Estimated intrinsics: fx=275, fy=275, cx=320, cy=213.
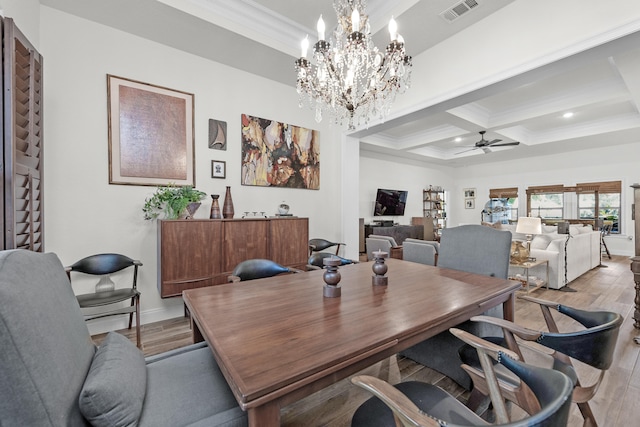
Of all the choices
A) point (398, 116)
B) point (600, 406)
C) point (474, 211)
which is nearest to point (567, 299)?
point (600, 406)

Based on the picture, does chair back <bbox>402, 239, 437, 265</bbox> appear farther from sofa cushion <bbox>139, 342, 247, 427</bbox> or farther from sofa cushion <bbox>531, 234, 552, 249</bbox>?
sofa cushion <bbox>139, 342, 247, 427</bbox>

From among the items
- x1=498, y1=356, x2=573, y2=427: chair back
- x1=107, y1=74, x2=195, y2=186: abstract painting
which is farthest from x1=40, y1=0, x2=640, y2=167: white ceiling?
x1=498, y1=356, x2=573, y2=427: chair back

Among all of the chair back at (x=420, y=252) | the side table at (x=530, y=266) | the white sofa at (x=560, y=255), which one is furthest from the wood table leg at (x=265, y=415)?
the white sofa at (x=560, y=255)

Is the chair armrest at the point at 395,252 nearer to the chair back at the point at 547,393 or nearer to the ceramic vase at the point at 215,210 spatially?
the ceramic vase at the point at 215,210

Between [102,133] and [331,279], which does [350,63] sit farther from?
[102,133]

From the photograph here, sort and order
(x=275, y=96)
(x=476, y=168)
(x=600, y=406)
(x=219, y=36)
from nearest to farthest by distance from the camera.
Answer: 1. (x=600, y=406)
2. (x=219, y=36)
3. (x=275, y=96)
4. (x=476, y=168)

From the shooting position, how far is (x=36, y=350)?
26.9 inches

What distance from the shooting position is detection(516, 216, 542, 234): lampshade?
4.20 m

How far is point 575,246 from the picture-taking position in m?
4.64

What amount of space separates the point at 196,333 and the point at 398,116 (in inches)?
136

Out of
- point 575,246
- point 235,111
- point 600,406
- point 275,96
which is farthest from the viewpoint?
point 575,246

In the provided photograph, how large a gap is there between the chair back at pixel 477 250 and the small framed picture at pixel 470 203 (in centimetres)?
921

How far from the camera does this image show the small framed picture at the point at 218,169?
11.2 feet

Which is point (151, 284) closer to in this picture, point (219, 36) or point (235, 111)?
point (235, 111)
